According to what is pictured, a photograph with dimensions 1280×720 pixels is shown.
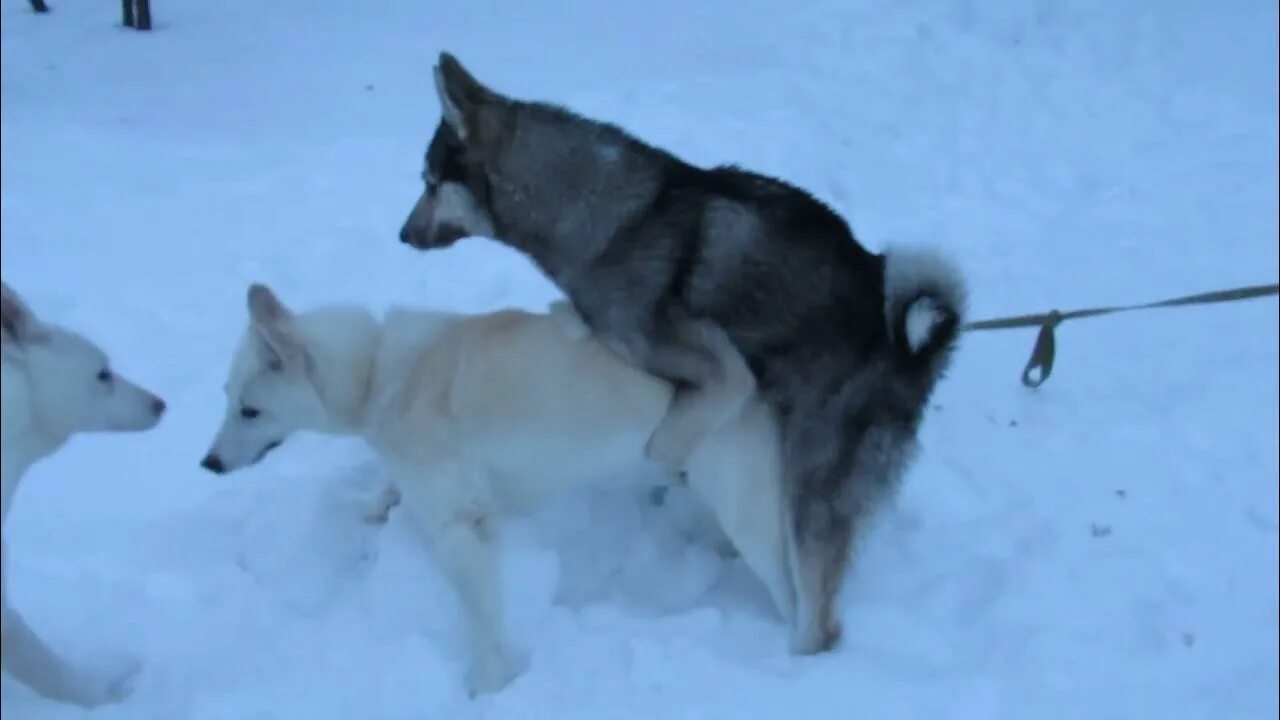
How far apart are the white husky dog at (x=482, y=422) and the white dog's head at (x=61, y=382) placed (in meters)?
0.35

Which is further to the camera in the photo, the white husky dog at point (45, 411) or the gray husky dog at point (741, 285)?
the gray husky dog at point (741, 285)

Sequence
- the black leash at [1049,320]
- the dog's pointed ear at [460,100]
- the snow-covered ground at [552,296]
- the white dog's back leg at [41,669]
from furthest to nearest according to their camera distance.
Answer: the black leash at [1049,320], the dog's pointed ear at [460,100], the snow-covered ground at [552,296], the white dog's back leg at [41,669]

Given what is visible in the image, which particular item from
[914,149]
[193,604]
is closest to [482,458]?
[193,604]

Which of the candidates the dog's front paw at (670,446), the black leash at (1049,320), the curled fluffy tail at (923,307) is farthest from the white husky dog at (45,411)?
the black leash at (1049,320)

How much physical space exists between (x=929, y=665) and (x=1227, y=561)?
125 centimetres

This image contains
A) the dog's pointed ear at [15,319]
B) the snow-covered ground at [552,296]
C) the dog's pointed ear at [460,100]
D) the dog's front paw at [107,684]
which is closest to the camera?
the dog's pointed ear at [15,319]

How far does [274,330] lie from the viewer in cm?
295

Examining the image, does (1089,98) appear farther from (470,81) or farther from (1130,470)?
(470,81)

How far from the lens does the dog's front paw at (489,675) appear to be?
9.54ft

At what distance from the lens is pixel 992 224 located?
5.41 m

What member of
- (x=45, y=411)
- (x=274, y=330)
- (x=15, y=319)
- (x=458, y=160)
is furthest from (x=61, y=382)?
(x=458, y=160)

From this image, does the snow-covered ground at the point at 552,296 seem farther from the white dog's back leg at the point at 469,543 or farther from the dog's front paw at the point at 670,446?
the dog's front paw at the point at 670,446

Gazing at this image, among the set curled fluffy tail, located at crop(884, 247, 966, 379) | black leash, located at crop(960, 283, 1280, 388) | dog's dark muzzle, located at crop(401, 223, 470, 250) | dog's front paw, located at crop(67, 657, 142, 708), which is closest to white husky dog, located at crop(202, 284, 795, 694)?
dog's dark muzzle, located at crop(401, 223, 470, 250)

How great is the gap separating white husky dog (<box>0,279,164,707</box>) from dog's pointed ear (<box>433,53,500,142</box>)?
1.19m
